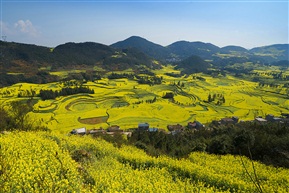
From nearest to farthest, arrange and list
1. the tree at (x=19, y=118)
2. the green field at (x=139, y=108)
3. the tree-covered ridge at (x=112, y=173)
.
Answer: the tree-covered ridge at (x=112, y=173)
the tree at (x=19, y=118)
the green field at (x=139, y=108)

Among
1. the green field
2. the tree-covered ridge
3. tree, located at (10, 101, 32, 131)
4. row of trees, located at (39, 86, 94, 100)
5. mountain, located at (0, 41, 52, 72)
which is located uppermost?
mountain, located at (0, 41, 52, 72)

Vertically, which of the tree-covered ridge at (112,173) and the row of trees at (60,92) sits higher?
the tree-covered ridge at (112,173)

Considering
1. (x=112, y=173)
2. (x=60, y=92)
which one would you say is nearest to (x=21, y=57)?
(x=60, y=92)

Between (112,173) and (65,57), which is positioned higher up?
(65,57)

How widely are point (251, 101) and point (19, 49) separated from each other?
125640 millimetres

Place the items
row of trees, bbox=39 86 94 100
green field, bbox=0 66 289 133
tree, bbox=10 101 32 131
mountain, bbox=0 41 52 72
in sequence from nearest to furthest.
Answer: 1. tree, bbox=10 101 32 131
2. green field, bbox=0 66 289 133
3. row of trees, bbox=39 86 94 100
4. mountain, bbox=0 41 52 72

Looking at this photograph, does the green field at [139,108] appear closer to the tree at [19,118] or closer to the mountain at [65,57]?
the tree at [19,118]

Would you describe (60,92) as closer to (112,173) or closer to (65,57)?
(112,173)

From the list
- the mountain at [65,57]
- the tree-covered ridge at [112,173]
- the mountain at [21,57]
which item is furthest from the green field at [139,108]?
the mountain at [65,57]

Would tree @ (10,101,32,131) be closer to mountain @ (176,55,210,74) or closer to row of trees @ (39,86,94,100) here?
row of trees @ (39,86,94,100)

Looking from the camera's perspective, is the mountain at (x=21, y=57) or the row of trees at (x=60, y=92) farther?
the mountain at (x=21, y=57)

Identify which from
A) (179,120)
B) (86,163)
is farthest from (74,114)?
(86,163)

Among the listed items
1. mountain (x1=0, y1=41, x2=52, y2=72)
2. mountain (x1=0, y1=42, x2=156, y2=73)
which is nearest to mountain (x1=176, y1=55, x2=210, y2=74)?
mountain (x1=0, y1=42, x2=156, y2=73)

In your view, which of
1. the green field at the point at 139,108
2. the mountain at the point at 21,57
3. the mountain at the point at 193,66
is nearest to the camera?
the green field at the point at 139,108
